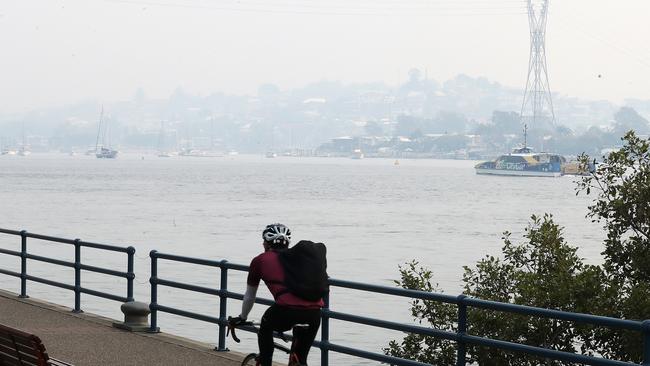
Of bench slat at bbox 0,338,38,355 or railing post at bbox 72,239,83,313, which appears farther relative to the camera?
railing post at bbox 72,239,83,313

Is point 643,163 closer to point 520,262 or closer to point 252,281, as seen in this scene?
point 520,262

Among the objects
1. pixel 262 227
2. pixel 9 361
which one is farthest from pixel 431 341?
pixel 262 227

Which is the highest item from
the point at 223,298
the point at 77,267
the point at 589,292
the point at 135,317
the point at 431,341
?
the point at 223,298

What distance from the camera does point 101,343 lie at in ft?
43.1

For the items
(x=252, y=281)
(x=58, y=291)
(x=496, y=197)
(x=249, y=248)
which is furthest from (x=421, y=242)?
(x=496, y=197)

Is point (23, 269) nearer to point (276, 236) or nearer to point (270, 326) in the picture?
point (270, 326)

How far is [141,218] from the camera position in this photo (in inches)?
3425

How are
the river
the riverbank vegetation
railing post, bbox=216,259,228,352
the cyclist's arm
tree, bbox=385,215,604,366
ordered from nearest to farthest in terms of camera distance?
1. the cyclist's arm
2. railing post, bbox=216,259,228,352
3. the riverbank vegetation
4. tree, bbox=385,215,604,366
5. the river

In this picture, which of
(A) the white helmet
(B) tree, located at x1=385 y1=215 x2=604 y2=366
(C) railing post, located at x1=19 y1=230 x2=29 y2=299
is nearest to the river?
(C) railing post, located at x1=19 y1=230 x2=29 y2=299

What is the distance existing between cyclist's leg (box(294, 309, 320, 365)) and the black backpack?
15 cm

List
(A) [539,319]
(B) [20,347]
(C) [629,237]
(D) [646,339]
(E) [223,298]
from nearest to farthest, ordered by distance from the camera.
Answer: (D) [646,339] → (B) [20,347] → (E) [223,298] → (A) [539,319] → (C) [629,237]

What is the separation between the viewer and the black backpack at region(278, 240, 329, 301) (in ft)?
27.0

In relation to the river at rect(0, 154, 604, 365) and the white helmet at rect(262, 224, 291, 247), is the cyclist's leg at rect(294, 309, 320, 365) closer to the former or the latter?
the white helmet at rect(262, 224, 291, 247)

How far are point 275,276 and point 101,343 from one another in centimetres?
544
